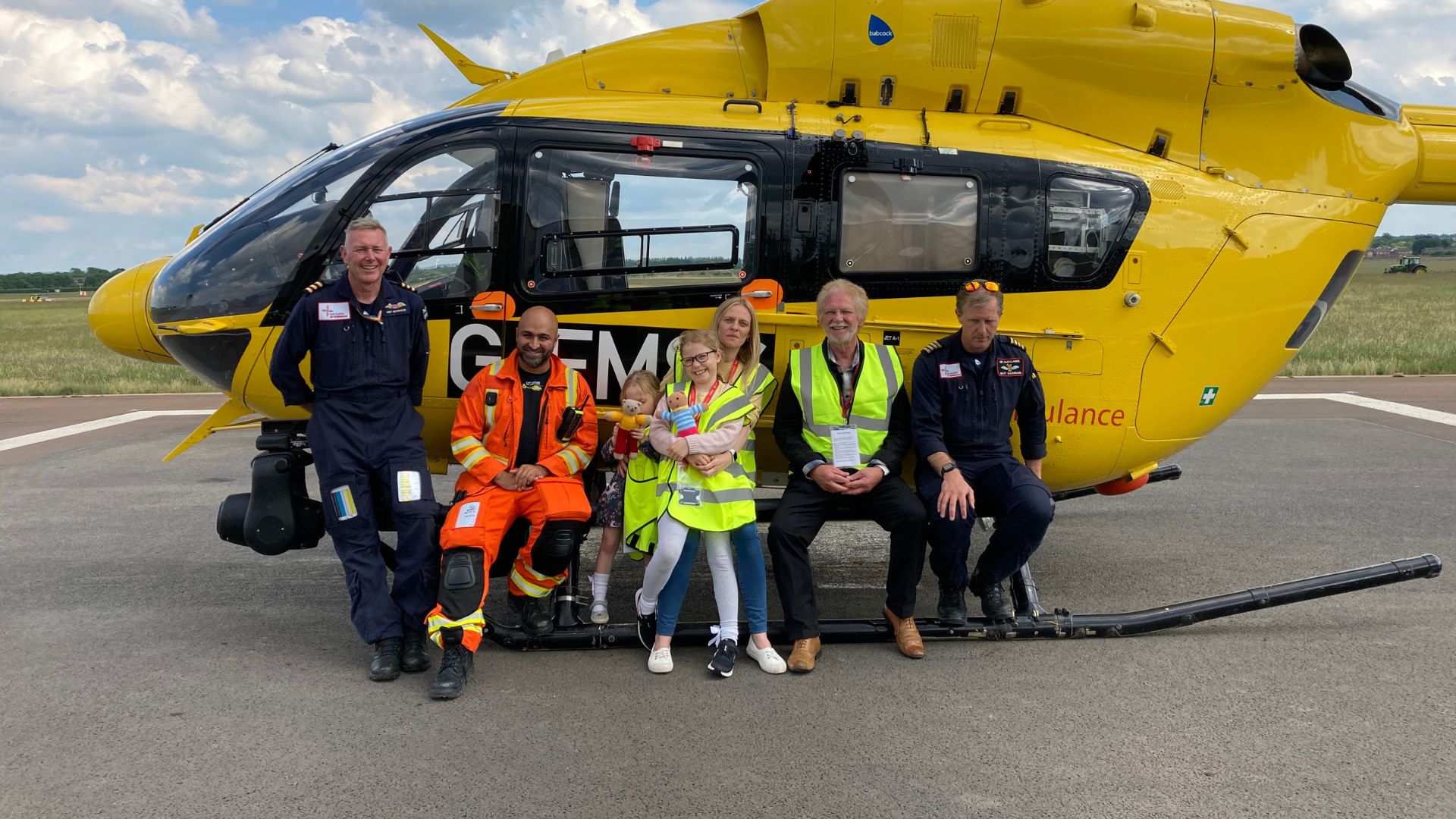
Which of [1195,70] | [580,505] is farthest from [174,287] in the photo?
[1195,70]

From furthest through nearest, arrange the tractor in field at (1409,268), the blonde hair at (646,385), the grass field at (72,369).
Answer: the tractor in field at (1409,268)
the grass field at (72,369)
the blonde hair at (646,385)

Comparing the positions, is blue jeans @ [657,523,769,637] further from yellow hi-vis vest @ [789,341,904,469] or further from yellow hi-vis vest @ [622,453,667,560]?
yellow hi-vis vest @ [789,341,904,469]

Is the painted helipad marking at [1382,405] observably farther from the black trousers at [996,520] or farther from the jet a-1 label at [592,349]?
the jet a-1 label at [592,349]

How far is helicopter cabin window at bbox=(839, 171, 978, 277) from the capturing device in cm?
495

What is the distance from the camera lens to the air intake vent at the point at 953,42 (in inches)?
200

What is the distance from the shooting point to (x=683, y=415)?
14.7ft

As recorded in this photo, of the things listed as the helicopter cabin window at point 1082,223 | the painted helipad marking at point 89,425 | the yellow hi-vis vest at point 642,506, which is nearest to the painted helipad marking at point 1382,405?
the helicopter cabin window at point 1082,223

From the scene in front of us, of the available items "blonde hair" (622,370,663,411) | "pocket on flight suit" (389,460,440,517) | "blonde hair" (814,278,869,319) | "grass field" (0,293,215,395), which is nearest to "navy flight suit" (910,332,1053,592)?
Result: "blonde hair" (814,278,869,319)

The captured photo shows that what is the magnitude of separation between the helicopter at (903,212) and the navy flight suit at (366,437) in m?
0.45

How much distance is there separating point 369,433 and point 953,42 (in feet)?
11.3

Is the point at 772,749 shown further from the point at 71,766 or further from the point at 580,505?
the point at 71,766

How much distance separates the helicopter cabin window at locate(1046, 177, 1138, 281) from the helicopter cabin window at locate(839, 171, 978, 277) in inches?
16.1

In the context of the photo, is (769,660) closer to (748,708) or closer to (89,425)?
(748,708)

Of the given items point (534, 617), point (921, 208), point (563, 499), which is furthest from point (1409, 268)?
point (534, 617)
